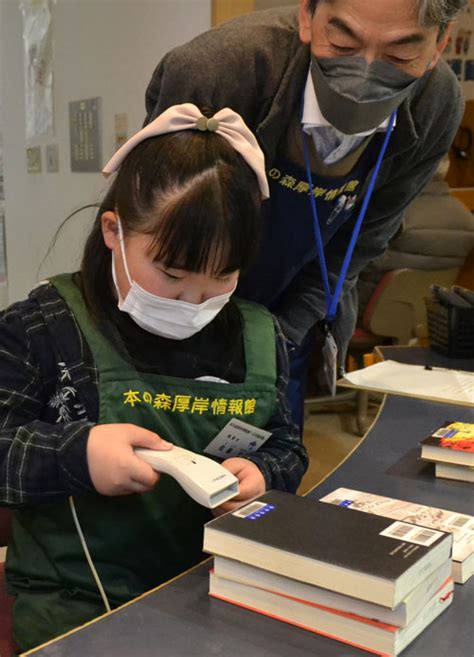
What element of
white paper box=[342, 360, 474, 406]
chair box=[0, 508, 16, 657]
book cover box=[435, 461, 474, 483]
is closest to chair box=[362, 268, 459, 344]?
white paper box=[342, 360, 474, 406]

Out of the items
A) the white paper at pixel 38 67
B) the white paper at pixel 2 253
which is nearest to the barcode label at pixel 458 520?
the white paper at pixel 38 67

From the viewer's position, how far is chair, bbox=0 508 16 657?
112cm

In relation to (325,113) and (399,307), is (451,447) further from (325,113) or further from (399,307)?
(399,307)

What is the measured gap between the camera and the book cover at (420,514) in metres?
0.97

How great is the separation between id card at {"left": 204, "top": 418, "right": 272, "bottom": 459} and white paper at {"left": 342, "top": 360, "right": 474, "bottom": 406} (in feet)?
2.21

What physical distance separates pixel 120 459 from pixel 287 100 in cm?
72

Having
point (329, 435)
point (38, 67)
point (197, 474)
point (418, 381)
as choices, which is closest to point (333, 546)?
point (197, 474)

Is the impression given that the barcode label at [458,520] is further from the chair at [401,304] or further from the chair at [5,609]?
the chair at [401,304]

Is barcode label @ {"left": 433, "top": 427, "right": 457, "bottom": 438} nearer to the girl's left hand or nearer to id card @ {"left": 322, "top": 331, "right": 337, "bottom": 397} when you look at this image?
id card @ {"left": 322, "top": 331, "right": 337, "bottom": 397}

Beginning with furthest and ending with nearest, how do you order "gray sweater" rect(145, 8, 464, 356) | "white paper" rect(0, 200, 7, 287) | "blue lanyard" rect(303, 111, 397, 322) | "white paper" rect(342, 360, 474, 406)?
"white paper" rect(0, 200, 7, 287), "white paper" rect(342, 360, 474, 406), "blue lanyard" rect(303, 111, 397, 322), "gray sweater" rect(145, 8, 464, 356)

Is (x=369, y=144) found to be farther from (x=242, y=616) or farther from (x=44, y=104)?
(x=44, y=104)

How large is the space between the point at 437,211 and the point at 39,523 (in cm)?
Result: 308

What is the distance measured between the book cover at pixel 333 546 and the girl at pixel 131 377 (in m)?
0.15

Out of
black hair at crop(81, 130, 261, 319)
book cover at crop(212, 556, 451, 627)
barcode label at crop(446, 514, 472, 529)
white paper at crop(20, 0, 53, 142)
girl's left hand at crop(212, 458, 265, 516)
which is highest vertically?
white paper at crop(20, 0, 53, 142)
